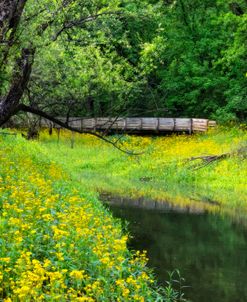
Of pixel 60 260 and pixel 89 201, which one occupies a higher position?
pixel 60 260

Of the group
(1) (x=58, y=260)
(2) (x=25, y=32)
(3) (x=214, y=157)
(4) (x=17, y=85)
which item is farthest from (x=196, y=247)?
(3) (x=214, y=157)

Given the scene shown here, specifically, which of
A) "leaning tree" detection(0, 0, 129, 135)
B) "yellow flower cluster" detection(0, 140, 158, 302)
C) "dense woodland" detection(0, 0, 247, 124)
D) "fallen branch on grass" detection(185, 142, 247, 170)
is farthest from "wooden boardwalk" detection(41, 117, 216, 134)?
"yellow flower cluster" detection(0, 140, 158, 302)

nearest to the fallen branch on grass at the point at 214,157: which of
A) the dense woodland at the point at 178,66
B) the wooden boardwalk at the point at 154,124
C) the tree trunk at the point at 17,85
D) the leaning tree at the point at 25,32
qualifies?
the dense woodland at the point at 178,66

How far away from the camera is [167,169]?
1138 inches

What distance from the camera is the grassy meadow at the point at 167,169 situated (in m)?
23.0

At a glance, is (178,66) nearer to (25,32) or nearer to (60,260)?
(25,32)

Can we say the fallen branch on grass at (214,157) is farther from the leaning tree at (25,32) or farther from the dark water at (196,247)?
the leaning tree at (25,32)

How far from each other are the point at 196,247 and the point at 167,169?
1442 cm

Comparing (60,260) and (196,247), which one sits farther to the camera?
(196,247)

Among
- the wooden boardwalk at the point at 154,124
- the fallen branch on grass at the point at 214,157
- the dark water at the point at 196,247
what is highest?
the wooden boardwalk at the point at 154,124

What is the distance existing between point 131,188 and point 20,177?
36.7 ft

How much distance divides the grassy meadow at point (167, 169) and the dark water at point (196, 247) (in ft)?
8.28

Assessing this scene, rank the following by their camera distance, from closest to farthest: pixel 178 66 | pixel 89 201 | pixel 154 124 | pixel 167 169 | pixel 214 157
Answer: pixel 89 201 → pixel 214 157 → pixel 167 169 → pixel 154 124 → pixel 178 66

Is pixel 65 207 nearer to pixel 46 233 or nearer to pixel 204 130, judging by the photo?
pixel 46 233
